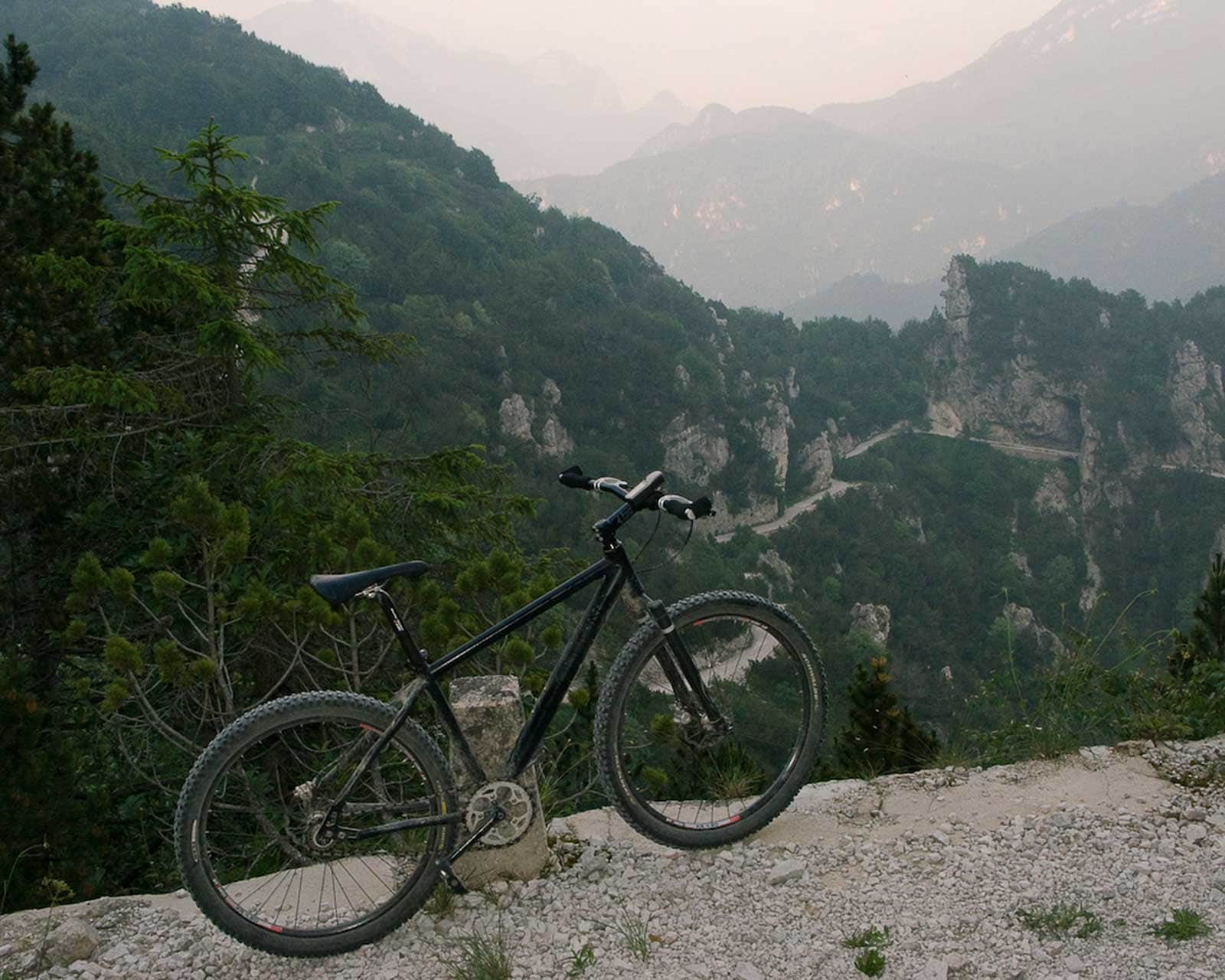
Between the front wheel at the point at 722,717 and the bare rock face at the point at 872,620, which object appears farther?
the bare rock face at the point at 872,620

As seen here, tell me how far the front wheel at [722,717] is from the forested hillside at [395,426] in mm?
1195

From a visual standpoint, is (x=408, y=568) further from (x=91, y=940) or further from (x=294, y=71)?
(x=294, y=71)

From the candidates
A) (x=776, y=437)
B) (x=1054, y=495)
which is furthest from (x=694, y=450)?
(x=1054, y=495)

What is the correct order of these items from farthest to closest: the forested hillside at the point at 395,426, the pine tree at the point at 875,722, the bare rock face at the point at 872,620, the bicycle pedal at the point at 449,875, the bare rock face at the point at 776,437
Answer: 1. the bare rock face at the point at 776,437
2. the bare rock face at the point at 872,620
3. the pine tree at the point at 875,722
4. the forested hillside at the point at 395,426
5. the bicycle pedal at the point at 449,875

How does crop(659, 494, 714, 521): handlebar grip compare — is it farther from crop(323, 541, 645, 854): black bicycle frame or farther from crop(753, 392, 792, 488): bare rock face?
crop(753, 392, 792, 488): bare rock face

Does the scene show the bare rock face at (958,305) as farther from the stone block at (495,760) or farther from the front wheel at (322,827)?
the front wheel at (322,827)

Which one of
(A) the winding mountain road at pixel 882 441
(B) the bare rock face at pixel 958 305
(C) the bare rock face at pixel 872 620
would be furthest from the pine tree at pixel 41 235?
(B) the bare rock face at pixel 958 305

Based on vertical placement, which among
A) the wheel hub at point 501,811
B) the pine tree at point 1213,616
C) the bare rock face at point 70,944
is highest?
the wheel hub at point 501,811

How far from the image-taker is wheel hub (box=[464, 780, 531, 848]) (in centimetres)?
314

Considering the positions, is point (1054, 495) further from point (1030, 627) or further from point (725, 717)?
point (725, 717)

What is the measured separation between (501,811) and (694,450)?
79.8m

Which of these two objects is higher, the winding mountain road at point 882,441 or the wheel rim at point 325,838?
the wheel rim at point 325,838

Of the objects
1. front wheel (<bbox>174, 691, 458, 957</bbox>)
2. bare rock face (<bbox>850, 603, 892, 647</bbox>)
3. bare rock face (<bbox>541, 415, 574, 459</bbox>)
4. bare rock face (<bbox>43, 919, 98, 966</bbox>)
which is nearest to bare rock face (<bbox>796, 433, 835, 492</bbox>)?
bare rock face (<bbox>850, 603, 892, 647</bbox>)

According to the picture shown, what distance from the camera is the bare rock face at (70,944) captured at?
2.97m
